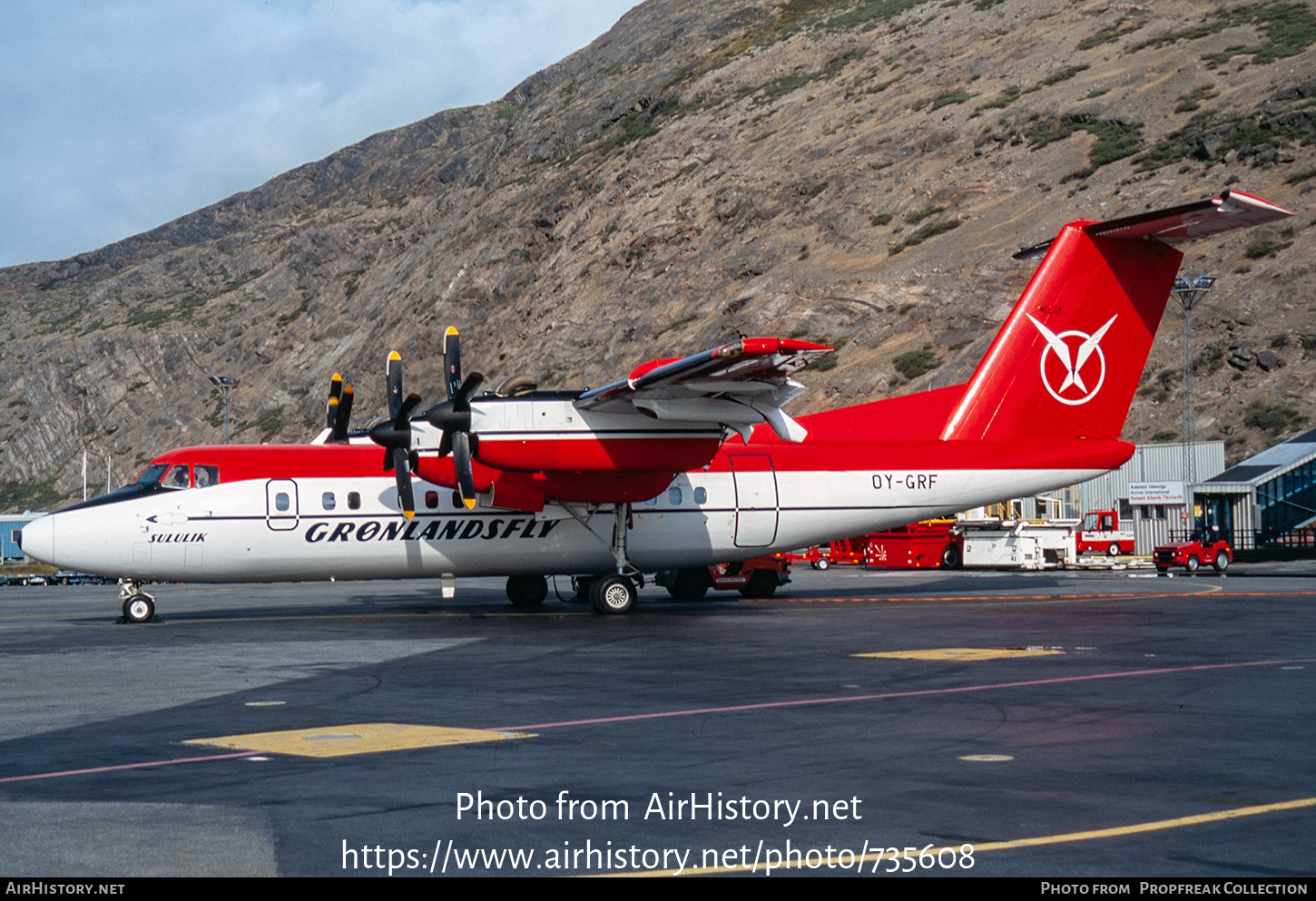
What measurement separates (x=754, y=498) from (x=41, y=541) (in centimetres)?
1443

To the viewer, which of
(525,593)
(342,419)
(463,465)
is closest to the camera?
(463,465)

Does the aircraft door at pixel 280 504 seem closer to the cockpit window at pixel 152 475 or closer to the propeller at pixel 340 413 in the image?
the propeller at pixel 340 413

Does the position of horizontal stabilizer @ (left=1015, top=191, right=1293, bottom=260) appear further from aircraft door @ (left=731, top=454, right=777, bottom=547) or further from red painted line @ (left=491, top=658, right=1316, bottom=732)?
red painted line @ (left=491, top=658, right=1316, bottom=732)

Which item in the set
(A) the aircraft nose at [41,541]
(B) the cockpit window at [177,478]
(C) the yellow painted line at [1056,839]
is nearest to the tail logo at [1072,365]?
(B) the cockpit window at [177,478]

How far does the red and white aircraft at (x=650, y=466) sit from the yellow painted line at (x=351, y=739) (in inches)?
438

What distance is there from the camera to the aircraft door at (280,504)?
25250mm

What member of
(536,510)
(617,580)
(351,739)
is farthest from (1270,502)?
(351,739)

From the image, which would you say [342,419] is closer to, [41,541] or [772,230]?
[41,541]

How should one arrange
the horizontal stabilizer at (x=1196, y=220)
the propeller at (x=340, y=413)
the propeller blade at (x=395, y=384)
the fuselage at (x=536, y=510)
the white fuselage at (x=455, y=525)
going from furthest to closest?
the propeller at (x=340, y=413), the fuselage at (x=536, y=510), the white fuselage at (x=455, y=525), the horizontal stabilizer at (x=1196, y=220), the propeller blade at (x=395, y=384)

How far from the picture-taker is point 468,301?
3794 inches

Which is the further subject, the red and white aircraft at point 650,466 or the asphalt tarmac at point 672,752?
the red and white aircraft at point 650,466

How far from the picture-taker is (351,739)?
1064 cm

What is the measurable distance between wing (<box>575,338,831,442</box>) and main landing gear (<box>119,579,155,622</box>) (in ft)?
32.3
